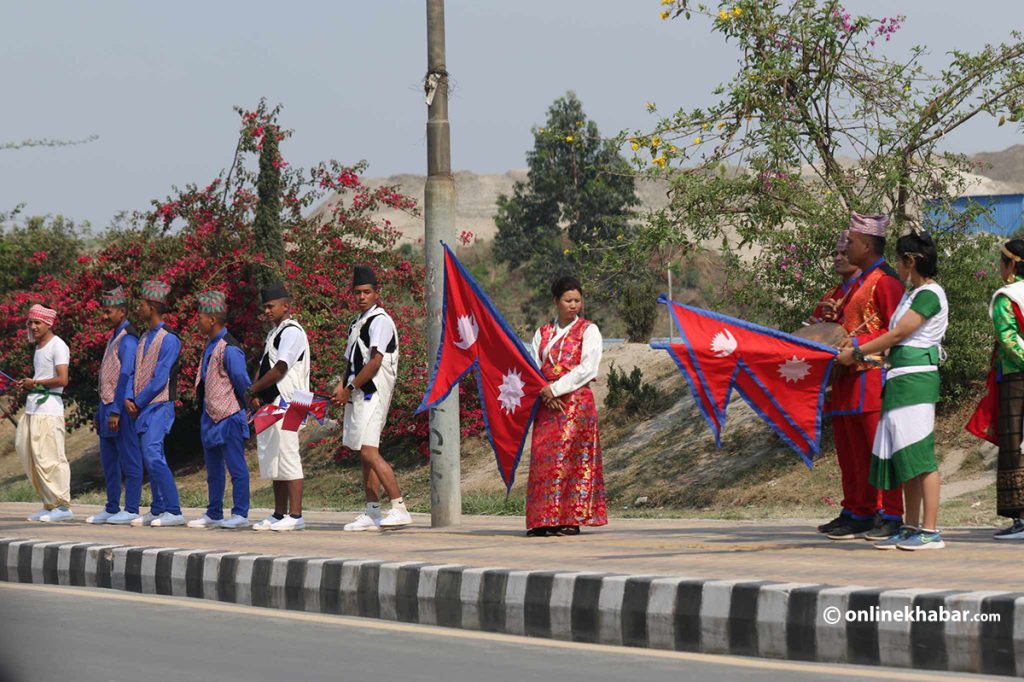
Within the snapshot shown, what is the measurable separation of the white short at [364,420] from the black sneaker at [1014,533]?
15.6 feet

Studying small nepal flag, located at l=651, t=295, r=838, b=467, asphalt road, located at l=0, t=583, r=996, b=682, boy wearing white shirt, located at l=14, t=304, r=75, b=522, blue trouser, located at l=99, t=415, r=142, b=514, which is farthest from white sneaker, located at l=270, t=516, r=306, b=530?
small nepal flag, located at l=651, t=295, r=838, b=467

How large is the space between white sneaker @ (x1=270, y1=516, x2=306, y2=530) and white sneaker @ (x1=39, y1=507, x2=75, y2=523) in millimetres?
3395

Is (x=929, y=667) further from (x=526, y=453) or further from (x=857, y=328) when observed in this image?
(x=526, y=453)

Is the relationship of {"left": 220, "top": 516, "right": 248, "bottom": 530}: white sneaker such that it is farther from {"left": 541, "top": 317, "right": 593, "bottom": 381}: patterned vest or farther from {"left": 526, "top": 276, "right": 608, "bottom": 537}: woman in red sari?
{"left": 541, "top": 317, "right": 593, "bottom": 381}: patterned vest

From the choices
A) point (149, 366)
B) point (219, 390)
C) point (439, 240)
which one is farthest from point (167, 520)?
point (439, 240)

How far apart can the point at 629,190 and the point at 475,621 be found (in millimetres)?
46799

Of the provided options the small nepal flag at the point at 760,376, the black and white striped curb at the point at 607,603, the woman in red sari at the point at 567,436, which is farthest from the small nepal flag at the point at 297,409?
the small nepal flag at the point at 760,376

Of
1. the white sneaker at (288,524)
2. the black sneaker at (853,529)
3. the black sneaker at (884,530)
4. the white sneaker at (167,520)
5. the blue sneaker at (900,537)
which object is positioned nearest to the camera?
the blue sneaker at (900,537)

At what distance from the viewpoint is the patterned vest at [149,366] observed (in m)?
14.7

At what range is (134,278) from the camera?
28.2m

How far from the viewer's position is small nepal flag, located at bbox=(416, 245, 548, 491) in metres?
12.0

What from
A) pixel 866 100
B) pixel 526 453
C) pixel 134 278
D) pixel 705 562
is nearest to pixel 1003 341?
pixel 705 562

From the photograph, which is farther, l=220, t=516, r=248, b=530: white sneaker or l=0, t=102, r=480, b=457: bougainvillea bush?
l=0, t=102, r=480, b=457: bougainvillea bush

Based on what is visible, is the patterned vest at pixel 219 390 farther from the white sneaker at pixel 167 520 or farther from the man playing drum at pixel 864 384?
the man playing drum at pixel 864 384
